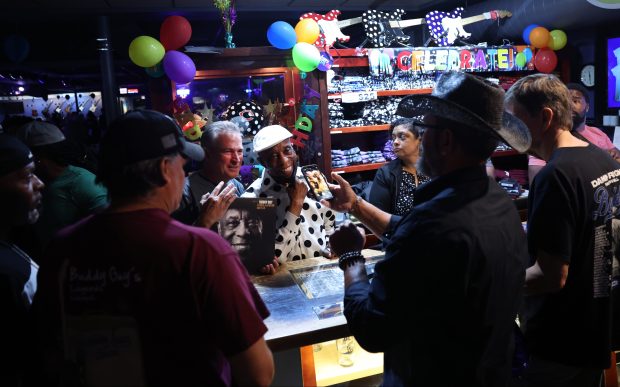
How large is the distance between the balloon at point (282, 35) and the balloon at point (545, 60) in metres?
3.20

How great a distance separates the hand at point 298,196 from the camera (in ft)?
8.84

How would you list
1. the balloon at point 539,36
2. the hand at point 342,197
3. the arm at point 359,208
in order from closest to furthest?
the arm at point 359,208 < the hand at point 342,197 < the balloon at point 539,36

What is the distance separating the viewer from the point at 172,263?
1.07 meters

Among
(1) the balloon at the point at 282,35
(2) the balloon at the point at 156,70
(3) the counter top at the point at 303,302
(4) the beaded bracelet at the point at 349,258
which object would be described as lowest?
(3) the counter top at the point at 303,302

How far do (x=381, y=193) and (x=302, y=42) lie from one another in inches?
74.7

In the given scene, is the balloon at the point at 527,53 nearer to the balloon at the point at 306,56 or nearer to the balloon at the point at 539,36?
the balloon at the point at 539,36

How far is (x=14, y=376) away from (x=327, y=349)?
1508 millimetres

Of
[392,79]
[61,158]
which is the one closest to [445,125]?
[61,158]

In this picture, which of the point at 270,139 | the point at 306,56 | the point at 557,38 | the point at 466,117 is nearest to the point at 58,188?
the point at 270,139

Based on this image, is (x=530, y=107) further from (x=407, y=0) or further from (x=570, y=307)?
(x=407, y=0)

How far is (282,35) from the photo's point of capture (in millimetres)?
4398

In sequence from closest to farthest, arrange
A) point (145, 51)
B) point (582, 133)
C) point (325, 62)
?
point (145, 51), point (582, 133), point (325, 62)

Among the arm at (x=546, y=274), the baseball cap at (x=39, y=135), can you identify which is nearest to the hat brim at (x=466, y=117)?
the arm at (x=546, y=274)

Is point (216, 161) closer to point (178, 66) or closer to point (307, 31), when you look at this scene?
point (178, 66)
